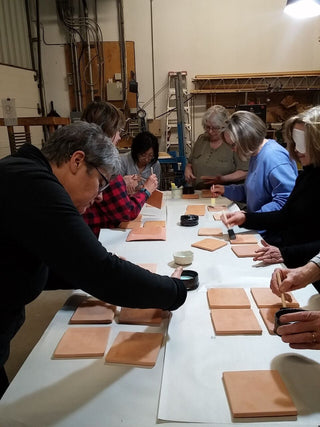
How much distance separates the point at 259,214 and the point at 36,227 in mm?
1566

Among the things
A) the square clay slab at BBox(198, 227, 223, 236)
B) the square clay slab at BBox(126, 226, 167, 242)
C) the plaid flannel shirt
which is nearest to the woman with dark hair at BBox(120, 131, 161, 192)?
the plaid flannel shirt

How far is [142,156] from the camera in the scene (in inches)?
120

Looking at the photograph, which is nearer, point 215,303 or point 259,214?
point 215,303

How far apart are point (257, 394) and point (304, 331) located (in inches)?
7.9

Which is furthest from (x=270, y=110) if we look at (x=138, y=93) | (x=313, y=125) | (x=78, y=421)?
(x=78, y=421)

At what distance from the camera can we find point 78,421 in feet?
2.49

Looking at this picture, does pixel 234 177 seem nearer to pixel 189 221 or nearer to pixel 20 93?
pixel 189 221

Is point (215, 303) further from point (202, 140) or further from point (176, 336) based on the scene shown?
point (202, 140)

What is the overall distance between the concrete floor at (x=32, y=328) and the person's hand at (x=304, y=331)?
1.77m

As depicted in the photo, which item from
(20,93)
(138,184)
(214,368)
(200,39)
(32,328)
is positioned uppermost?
(200,39)

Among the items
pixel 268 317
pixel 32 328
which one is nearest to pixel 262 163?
pixel 268 317

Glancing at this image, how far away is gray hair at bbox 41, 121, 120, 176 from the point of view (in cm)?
104

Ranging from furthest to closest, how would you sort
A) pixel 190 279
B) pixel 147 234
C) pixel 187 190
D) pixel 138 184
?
pixel 187 190 < pixel 138 184 < pixel 147 234 < pixel 190 279

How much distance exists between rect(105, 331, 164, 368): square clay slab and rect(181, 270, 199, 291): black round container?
320 millimetres
